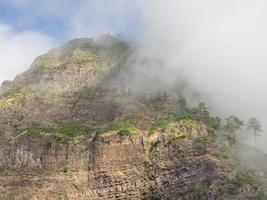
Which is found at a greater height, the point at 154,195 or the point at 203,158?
the point at 203,158

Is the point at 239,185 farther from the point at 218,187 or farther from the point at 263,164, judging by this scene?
the point at 263,164

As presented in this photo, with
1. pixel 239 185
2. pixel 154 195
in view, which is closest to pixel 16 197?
pixel 154 195

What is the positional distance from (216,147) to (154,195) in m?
25.7

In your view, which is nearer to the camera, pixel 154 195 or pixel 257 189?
pixel 257 189

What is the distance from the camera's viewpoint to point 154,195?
19888 centimetres

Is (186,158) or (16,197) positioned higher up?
(186,158)

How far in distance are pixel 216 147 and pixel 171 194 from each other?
70.9 feet

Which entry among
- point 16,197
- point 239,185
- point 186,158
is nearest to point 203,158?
point 186,158

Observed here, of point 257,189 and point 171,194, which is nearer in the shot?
point 257,189

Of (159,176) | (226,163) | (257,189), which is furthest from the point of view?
(159,176)

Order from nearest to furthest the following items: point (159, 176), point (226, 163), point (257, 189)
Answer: point (257, 189) → point (226, 163) → point (159, 176)

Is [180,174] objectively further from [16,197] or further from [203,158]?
[16,197]

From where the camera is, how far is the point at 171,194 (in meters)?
193

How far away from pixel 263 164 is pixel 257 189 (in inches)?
898
